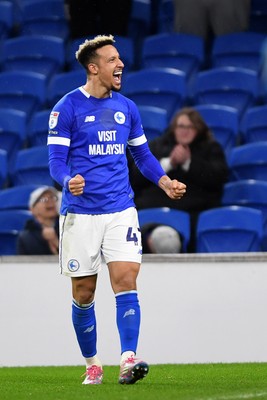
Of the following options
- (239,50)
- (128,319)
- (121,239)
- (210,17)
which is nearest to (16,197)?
(239,50)

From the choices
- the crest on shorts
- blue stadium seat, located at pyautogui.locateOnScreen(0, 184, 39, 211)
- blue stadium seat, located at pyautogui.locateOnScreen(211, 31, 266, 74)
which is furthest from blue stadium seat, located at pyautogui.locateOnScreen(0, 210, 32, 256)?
→ the crest on shorts

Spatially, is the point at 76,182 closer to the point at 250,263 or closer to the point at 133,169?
the point at 250,263

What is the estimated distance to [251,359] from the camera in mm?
8156

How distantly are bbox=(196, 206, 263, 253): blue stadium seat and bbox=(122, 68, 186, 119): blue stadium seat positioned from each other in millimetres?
2257

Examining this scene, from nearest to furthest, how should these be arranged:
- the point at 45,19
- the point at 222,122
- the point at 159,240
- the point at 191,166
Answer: the point at 159,240
the point at 191,166
the point at 222,122
the point at 45,19

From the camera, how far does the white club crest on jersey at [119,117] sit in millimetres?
6180

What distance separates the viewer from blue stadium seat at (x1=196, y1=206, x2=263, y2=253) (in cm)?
910

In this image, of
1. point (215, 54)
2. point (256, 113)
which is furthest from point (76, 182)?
point (215, 54)

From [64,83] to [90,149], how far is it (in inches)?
225

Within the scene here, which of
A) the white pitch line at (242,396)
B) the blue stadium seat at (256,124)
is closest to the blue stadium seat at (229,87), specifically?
the blue stadium seat at (256,124)

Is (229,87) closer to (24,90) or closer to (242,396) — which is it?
(24,90)

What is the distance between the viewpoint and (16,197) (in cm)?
993

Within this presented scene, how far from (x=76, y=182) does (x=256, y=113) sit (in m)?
5.06

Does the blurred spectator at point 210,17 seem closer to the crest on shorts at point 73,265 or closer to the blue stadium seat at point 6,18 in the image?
the blue stadium seat at point 6,18
